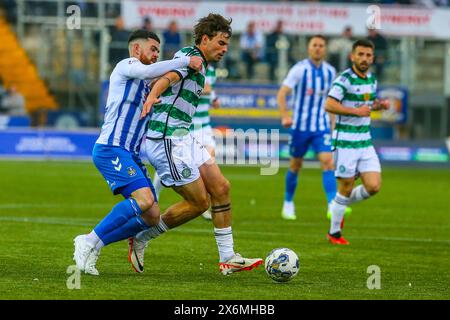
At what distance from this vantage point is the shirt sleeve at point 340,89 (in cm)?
1295

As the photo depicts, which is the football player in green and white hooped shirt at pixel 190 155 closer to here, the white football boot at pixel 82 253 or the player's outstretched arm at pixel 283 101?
the white football boot at pixel 82 253

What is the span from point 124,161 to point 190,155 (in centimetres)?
61

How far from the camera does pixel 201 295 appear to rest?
27.0 feet

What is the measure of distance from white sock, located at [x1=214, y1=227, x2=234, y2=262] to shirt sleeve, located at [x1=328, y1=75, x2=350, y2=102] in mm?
3582

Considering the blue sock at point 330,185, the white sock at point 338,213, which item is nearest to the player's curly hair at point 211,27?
the white sock at point 338,213

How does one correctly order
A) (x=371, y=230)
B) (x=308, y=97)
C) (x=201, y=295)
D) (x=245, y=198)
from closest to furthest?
(x=201, y=295), (x=371, y=230), (x=308, y=97), (x=245, y=198)

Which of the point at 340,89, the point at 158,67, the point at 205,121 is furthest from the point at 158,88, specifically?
the point at 205,121

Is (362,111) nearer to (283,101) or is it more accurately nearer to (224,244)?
(283,101)

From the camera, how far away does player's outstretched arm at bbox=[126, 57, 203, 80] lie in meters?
9.24

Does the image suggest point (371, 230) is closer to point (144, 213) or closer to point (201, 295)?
point (144, 213)

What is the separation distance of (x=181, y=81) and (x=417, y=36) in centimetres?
2394

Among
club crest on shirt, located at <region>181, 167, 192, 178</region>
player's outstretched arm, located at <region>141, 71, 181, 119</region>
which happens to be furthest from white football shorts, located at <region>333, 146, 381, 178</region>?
player's outstretched arm, located at <region>141, 71, 181, 119</region>

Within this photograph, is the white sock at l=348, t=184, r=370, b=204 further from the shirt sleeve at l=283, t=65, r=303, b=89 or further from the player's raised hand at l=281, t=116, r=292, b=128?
the shirt sleeve at l=283, t=65, r=303, b=89

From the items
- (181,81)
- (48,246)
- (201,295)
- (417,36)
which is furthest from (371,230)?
(417,36)
